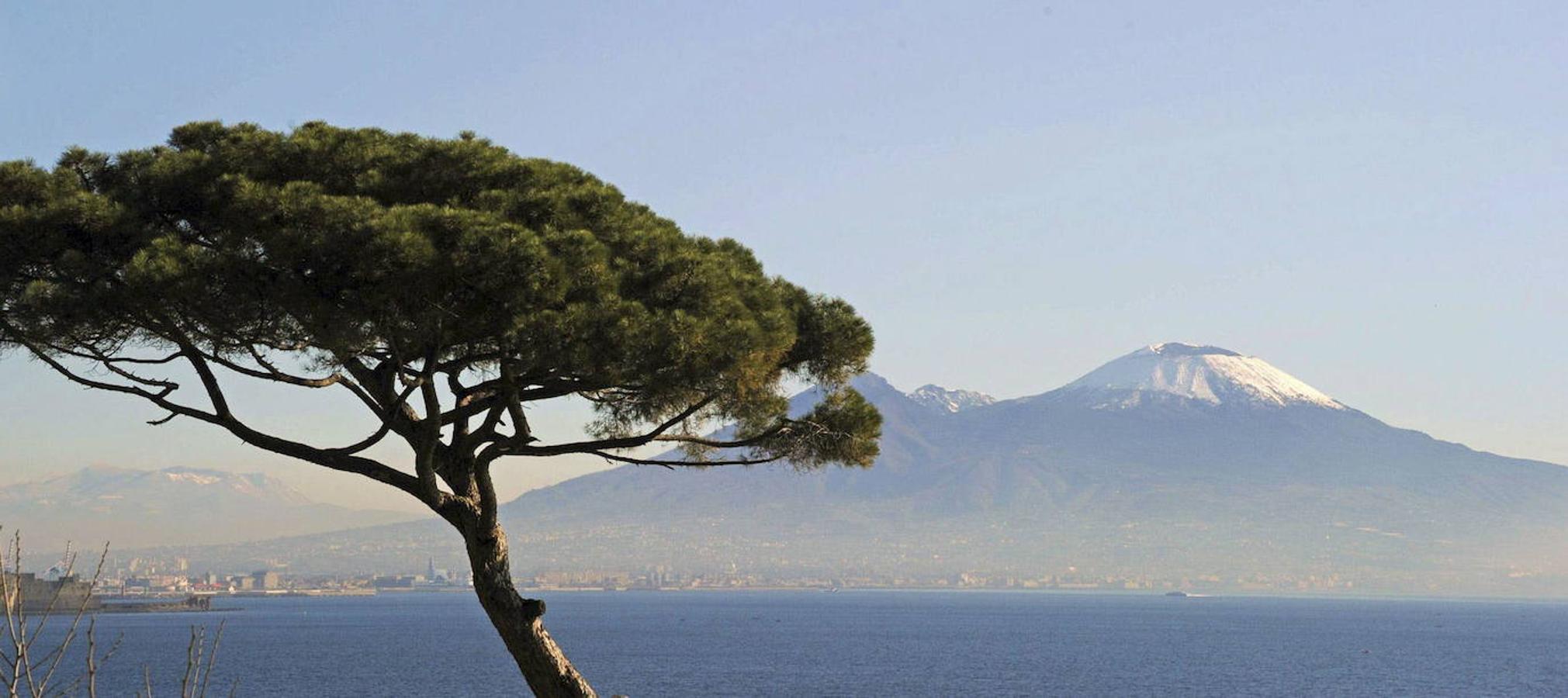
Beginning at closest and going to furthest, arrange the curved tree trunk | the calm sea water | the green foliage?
the green foliage
the curved tree trunk
the calm sea water

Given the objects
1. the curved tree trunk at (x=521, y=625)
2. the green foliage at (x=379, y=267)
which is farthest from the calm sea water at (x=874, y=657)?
the green foliage at (x=379, y=267)

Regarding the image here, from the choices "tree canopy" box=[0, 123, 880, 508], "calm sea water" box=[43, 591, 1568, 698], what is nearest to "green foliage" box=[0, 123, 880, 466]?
"tree canopy" box=[0, 123, 880, 508]

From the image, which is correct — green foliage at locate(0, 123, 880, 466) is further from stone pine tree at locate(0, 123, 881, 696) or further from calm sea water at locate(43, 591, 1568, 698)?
calm sea water at locate(43, 591, 1568, 698)

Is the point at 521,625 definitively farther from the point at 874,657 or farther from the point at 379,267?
the point at 874,657

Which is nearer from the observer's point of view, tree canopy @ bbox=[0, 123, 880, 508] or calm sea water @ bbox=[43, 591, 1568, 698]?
tree canopy @ bbox=[0, 123, 880, 508]

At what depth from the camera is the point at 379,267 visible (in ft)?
36.5

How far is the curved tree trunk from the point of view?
1307 cm

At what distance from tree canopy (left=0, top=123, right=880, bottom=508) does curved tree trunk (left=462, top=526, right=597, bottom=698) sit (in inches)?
23.3

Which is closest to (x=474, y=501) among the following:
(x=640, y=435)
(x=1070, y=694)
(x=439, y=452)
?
(x=439, y=452)

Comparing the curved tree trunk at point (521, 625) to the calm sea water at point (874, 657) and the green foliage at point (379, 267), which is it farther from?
the calm sea water at point (874, 657)

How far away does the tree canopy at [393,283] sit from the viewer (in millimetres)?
11258

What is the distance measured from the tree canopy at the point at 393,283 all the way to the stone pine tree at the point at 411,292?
0.06 ft

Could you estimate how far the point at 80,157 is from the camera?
12.6 m

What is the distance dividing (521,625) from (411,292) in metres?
3.11
